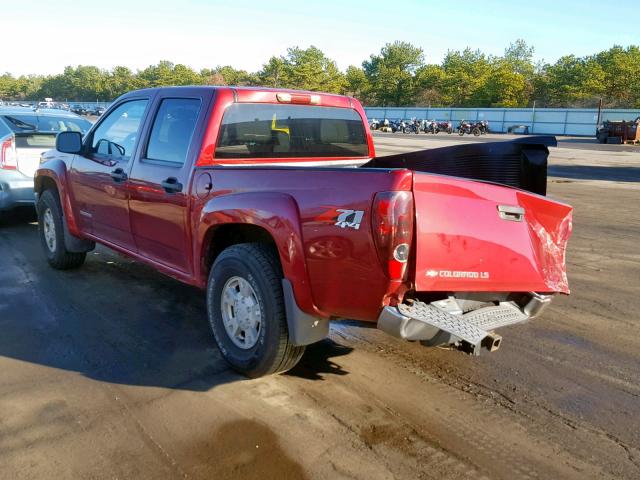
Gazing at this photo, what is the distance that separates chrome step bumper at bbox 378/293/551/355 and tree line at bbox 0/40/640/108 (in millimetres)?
51629

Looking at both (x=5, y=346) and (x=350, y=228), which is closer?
(x=350, y=228)

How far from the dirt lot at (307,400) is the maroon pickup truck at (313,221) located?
1.50ft

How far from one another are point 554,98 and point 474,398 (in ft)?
275

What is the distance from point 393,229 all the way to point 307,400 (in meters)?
1.32

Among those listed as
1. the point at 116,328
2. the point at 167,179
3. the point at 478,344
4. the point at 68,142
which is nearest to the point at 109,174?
the point at 68,142

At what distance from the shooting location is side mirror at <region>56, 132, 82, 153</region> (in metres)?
5.40

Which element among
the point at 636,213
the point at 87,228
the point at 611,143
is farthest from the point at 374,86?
the point at 87,228

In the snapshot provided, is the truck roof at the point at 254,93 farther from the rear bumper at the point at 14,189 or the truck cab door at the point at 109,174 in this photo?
the rear bumper at the point at 14,189

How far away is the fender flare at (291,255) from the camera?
3.25 m

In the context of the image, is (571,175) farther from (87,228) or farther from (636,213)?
(87,228)

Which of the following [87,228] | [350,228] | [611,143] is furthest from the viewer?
[611,143]

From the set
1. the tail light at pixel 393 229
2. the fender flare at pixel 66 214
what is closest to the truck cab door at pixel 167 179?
the fender flare at pixel 66 214

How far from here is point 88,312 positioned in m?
5.00

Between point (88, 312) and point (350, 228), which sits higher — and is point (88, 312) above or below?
below
